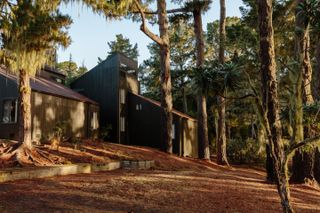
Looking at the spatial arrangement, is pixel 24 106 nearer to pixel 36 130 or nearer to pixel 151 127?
pixel 36 130

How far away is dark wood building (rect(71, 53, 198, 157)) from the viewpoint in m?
23.2

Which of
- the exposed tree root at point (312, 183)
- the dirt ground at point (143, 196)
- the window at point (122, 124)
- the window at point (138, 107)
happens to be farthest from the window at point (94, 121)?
the exposed tree root at point (312, 183)

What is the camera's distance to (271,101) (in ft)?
21.2

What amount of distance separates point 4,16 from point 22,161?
477 cm

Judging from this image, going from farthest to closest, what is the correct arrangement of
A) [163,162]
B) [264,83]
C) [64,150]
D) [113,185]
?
[163,162]
[64,150]
[113,185]
[264,83]

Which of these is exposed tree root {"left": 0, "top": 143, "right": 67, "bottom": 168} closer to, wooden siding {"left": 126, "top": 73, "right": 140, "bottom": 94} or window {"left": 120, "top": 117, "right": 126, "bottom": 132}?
window {"left": 120, "top": 117, "right": 126, "bottom": 132}

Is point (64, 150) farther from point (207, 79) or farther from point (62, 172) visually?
point (207, 79)

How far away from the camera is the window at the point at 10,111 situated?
59.6 feet

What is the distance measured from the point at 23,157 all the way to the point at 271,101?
28.9 ft

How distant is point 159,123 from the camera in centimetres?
2298

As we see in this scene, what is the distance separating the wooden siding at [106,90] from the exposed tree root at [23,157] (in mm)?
11073

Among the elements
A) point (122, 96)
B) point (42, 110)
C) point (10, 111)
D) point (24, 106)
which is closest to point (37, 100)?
point (42, 110)

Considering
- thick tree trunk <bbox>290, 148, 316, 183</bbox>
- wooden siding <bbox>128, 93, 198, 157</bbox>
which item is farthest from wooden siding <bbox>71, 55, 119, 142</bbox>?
thick tree trunk <bbox>290, 148, 316, 183</bbox>

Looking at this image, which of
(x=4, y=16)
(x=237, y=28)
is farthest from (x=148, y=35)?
(x=4, y=16)
